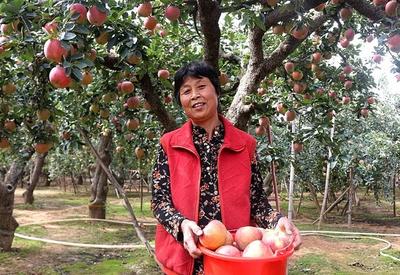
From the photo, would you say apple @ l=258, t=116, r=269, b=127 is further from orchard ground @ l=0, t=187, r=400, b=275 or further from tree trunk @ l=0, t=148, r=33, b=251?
tree trunk @ l=0, t=148, r=33, b=251

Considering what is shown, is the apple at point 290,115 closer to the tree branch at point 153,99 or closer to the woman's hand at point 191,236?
the tree branch at point 153,99

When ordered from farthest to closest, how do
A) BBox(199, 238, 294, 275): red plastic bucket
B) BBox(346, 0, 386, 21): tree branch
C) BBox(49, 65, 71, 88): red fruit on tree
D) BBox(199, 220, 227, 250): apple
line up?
1. BBox(346, 0, 386, 21): tree branch
2. BBox(49, 65, 71, 88): red fruit on tree
3. BBox(199, 220, 227, 250): apple
4. BBox(199, 238, 294, 275): red plastic bucket

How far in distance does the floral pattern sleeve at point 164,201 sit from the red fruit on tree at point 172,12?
1.22m

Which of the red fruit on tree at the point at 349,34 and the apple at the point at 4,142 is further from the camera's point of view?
the red fruit on tree at the point at 349,34

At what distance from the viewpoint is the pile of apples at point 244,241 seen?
4.75ft

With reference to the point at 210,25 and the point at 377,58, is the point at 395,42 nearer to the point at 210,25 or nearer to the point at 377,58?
the point at 210,25

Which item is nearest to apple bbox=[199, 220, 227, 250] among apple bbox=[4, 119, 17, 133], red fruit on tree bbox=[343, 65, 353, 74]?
apple bbox=[4, 119, 17, 133]

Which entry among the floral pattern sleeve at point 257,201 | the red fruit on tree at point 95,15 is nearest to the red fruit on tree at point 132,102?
the red fruit on tree at point 95,15

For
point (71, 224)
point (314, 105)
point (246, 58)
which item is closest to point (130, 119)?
point (246, 58)

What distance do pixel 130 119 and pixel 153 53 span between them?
71cm

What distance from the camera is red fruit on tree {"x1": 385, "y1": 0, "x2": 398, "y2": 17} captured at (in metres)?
2.54

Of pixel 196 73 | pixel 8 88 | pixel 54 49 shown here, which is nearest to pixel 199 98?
pixel 196 73

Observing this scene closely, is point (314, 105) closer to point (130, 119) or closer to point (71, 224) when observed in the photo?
point (130, 119)

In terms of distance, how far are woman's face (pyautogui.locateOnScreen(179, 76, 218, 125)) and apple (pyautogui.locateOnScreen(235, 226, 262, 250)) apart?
0.45 metres
